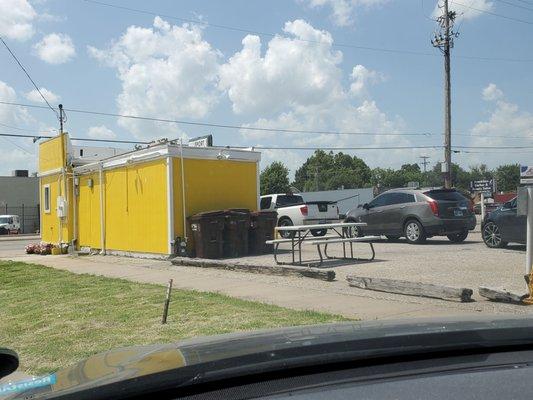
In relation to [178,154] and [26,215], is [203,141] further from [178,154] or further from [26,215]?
[26,215]

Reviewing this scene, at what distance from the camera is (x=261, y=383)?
1793 millimetres

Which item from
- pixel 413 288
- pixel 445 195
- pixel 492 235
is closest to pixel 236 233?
pixel 445 195

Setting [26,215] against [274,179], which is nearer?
[26,215]

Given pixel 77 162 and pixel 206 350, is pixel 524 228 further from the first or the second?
pixel 77 162

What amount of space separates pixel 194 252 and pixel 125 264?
1885 millimetres

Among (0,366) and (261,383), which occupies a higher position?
(261,383)

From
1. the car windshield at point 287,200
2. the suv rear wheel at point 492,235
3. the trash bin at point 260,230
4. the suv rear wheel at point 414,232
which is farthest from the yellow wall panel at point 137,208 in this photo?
the suv rear wheel at point 492,235

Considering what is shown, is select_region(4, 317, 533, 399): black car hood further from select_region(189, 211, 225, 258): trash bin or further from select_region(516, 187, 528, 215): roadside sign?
select_region(189, 211, 225, 258): trash bin

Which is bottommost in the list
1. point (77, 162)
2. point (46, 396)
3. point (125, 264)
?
point (125, 264)

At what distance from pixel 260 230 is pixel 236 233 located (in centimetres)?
91

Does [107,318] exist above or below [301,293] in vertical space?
below

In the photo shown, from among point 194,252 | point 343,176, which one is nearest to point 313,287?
point 194,252

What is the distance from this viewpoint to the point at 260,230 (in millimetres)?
16984

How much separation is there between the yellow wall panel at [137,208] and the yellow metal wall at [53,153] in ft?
11.1
